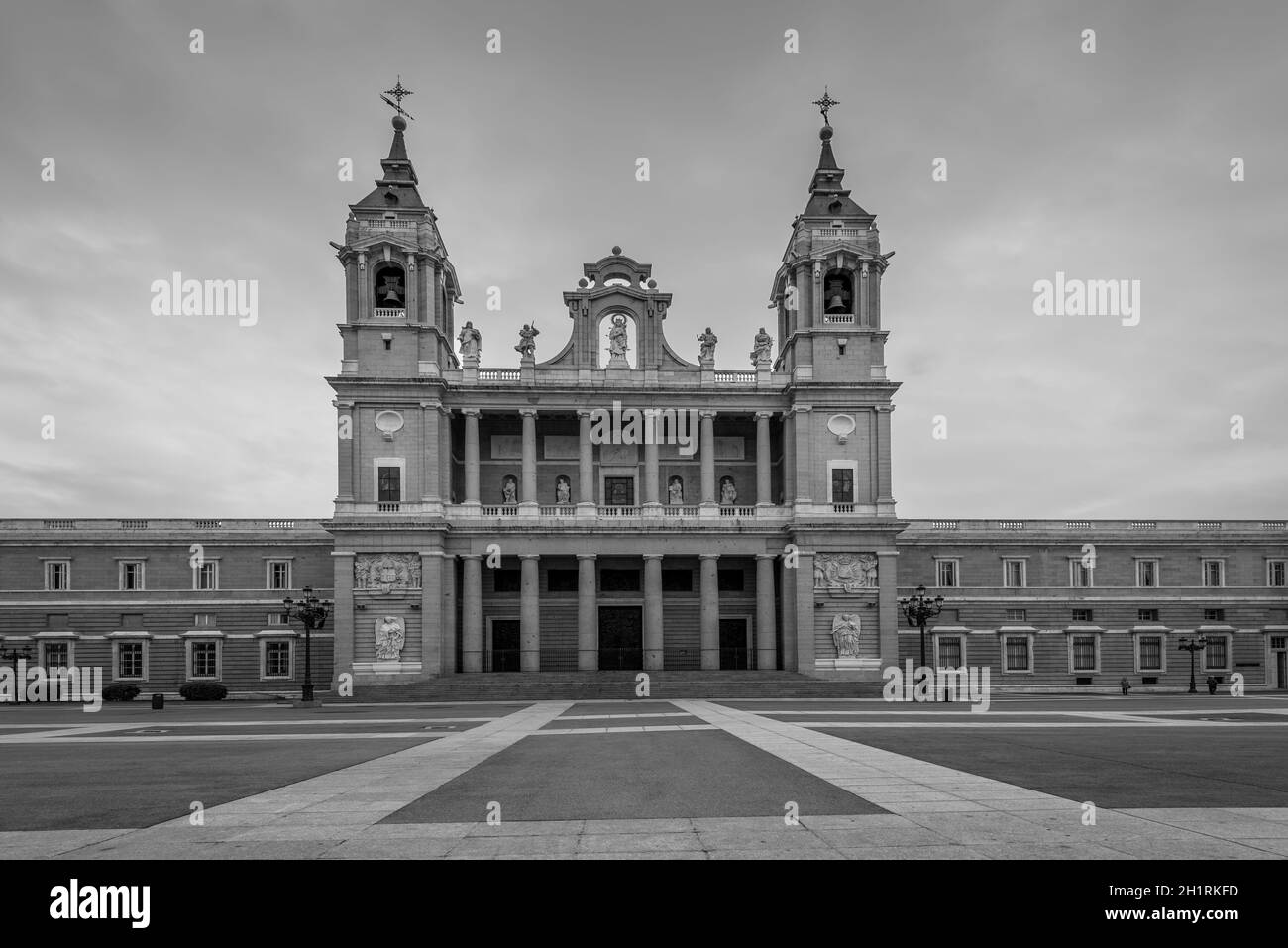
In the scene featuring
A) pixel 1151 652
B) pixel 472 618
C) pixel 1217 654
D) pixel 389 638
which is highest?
pixel 472 618

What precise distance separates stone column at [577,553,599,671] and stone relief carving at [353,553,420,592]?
8897mm

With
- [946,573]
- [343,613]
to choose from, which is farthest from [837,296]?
[343,613]

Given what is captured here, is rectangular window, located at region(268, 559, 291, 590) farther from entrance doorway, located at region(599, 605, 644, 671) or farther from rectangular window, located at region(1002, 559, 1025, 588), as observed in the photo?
rectangular window, located at region(1002, 559, 1025, 588)

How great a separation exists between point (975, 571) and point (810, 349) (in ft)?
59.5

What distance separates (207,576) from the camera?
57219 mm

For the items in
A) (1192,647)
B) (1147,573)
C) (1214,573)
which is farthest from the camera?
(1214,573)

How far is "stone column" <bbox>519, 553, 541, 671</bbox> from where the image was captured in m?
51.2

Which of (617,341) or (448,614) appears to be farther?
(617,341)

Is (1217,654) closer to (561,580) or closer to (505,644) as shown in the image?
(561,580)

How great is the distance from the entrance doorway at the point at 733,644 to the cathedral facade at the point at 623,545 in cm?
30

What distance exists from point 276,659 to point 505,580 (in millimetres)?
14910

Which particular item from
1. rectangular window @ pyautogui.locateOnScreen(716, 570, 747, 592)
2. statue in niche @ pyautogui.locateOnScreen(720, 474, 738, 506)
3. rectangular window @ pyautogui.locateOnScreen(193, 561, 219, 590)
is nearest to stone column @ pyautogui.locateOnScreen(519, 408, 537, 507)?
statue in niche @ pyautogui.locateOnScreen(720, 474, 738, 506)

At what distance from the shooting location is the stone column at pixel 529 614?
168 ft
